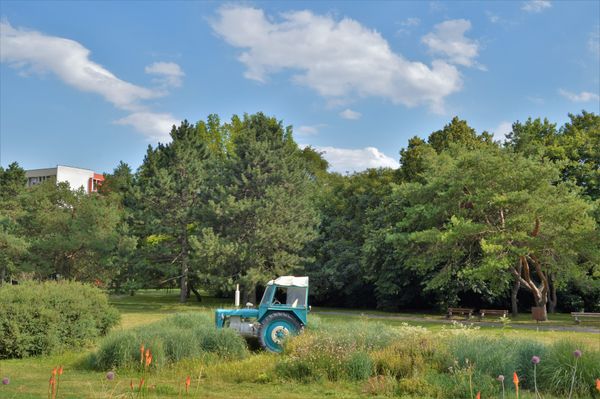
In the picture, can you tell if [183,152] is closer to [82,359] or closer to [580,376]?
[82,359]

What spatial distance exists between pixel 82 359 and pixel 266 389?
484cm

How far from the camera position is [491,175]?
69.4 feet

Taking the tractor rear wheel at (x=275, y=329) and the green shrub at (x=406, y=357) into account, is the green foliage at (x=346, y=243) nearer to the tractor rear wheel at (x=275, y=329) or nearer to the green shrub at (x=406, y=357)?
the tractor rear wheel at (x=275, y=329)

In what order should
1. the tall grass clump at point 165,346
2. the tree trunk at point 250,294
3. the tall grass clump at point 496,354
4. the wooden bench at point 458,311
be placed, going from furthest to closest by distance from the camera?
the tree trunk at point 250,294
the wooden bench at point 458,311
the tall grass clump at point 165,346
the tall grass clump at point 496,354

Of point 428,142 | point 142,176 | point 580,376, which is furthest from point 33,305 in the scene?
point 428,142

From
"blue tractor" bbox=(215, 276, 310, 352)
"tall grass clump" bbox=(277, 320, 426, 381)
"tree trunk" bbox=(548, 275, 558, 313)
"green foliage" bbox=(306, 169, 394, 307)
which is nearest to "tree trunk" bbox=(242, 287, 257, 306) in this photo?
"green foliage" bbox=(306, 169, 394, 307)

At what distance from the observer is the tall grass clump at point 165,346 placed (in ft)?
32.9

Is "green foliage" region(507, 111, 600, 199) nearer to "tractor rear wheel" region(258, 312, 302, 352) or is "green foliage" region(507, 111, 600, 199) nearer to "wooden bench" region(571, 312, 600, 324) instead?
"wooden bench" region(571, 312, 600, 324)

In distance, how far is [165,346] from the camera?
10305mm

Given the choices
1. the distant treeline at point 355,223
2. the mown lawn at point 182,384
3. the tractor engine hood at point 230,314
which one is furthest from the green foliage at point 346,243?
the mown lawn at point 182,384

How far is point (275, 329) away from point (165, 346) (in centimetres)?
288

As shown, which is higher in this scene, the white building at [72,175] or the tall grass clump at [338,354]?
the white building at [72,175]

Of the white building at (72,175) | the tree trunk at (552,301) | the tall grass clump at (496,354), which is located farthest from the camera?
the white building at (72,175)

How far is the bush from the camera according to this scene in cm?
1185
